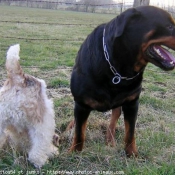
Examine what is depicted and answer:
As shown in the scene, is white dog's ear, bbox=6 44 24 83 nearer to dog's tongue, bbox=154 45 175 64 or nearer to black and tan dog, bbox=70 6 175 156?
black and tan dog, bbox=70 6 175 156

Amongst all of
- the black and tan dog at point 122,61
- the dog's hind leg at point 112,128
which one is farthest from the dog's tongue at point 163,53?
the dog's hind leg at point 112,128

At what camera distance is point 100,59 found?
9.46 ft

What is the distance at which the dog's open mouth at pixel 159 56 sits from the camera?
8.68 ft

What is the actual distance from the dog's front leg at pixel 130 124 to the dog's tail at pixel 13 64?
115 cm

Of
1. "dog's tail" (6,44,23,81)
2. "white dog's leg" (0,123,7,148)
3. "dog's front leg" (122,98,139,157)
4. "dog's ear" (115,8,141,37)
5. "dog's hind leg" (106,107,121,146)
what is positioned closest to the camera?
"dog's ear" (115,8,141,37)

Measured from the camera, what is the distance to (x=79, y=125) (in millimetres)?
3223

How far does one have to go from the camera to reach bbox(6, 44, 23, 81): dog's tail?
9.01 feet

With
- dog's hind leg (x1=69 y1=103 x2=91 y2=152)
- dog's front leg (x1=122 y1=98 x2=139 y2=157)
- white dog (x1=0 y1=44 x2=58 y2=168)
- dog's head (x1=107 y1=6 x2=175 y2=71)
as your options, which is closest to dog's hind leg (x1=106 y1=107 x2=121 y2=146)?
dog's front leg (x1=122 y1=98 x2=139 y2=157)

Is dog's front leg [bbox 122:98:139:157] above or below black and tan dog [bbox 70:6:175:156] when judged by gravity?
below

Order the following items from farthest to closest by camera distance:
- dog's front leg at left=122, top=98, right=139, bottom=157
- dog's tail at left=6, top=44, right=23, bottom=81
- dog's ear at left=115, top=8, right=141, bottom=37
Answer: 1. dog's front leg at left=122, top=98, right=139, bottom=157
2. dog's tail at left=6, top=44, right=23, bottom=81
3. dog's ear at left=115, top=8, right=141, bottom=37

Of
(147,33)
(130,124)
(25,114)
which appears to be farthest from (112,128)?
(147,33)

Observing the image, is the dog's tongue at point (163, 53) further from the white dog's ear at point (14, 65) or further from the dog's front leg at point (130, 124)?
the white dog's ear at point (14, 65)

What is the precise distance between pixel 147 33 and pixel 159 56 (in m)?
0.23

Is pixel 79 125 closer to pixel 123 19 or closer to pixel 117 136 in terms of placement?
pixel 117 136
